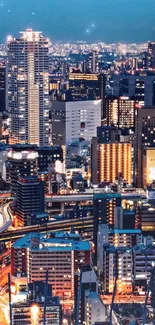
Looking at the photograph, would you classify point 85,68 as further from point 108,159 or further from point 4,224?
point 4,224

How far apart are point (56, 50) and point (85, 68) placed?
3.41 meters

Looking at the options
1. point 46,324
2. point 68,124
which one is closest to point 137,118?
point 68,124

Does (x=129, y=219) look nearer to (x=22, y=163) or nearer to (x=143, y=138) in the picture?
(x=22, y=163)

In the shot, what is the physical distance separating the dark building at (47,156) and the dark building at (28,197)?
1366 millimetres

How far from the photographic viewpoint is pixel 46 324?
5.97 meters

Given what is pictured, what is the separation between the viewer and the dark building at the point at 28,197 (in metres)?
10.5

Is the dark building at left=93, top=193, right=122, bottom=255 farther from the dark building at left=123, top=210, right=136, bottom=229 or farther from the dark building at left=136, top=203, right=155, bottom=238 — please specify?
the dark building at left=136, top=203, right=155, bottom=238

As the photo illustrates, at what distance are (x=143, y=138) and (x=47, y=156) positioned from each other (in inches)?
51.2

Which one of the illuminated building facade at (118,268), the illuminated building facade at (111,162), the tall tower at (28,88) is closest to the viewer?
the illuminated building facade at (118,268)

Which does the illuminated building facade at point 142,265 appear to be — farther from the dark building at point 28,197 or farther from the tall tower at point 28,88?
the tall tower at point 28,88

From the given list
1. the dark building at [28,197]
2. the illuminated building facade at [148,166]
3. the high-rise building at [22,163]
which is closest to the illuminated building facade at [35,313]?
the dark building at [28,197]

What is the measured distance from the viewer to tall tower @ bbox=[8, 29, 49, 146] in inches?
606

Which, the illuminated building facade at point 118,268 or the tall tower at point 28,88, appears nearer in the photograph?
the illuminated building facade at point 118,268

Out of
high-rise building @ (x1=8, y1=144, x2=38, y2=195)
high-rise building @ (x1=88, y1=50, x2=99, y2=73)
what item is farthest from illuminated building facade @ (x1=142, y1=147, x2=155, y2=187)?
high-rise building @ (x1=88, y1=50, x2=99, y2=73)
